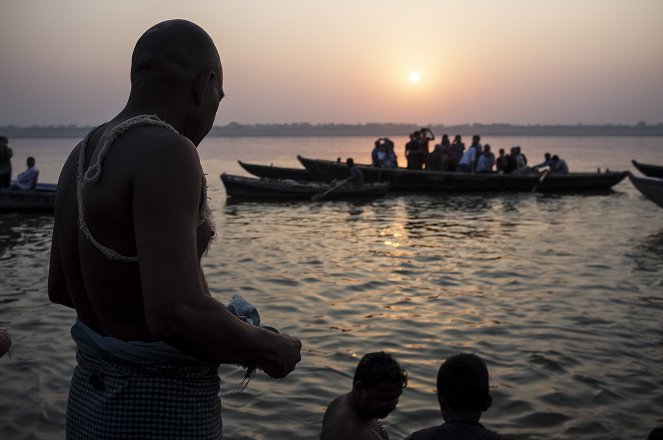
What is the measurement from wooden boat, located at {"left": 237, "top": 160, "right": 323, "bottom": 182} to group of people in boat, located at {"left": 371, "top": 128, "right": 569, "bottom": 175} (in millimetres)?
3090

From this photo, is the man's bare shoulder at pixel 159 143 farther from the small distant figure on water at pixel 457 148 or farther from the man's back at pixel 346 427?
the small distant figure on water at pixel 457 148

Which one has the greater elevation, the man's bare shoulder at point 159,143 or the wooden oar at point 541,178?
the man's bare shoulder at point 159,143

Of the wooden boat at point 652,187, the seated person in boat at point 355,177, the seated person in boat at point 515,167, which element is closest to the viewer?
the wooden boat at point 652,187

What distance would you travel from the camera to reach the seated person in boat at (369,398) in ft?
10.5

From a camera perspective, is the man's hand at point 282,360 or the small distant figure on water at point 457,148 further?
the small distant figure on water at point 457,148

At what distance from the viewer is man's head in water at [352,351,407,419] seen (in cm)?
319

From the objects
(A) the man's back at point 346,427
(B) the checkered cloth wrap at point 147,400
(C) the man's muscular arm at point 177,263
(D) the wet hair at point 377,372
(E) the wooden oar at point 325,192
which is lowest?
(E) the wooden oar at point 325,192

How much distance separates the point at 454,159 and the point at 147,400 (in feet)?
94.0

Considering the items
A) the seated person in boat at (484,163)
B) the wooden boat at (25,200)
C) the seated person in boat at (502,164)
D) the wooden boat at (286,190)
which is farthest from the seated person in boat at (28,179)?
the seated person in boat at (502,164)

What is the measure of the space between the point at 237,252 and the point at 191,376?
1334 centimetres

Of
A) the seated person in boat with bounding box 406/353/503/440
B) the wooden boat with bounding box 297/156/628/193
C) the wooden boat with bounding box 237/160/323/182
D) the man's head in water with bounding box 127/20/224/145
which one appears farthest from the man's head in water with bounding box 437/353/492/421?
the wooden boat with bounding box 237/160/323/182

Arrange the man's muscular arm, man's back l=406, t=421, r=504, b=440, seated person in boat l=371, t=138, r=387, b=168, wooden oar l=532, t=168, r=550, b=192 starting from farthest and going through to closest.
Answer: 1. seated person in boat l=371, t=138, r=387, b=168
2. wooden oar l=532, t=168, r=550, b=192
3. man's back l=406, t=421, r=504, b=440
4. the man's muscular arm

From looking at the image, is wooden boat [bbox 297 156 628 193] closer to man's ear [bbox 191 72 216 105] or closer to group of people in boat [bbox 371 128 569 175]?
group of people in boat [bbox 371 128 569 175]

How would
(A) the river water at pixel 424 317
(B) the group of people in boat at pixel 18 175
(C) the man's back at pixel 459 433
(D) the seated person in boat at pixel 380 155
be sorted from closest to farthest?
(C) the man's back at pixel 459 433 < (A) the river water at pixel 424 317 < (B) the group of people in boat at pixel 18 175 < (D) the seated person in boat at pixel 380 155
